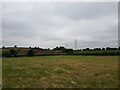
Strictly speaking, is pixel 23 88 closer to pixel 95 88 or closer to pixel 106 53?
pixel 95 88

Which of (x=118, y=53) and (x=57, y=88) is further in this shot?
(x=118, y=53)

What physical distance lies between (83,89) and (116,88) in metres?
1.98

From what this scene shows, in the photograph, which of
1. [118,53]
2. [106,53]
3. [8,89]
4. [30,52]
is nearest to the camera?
[8,89]

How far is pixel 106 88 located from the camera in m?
10.8

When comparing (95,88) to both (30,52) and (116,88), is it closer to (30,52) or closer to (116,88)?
(116,88)

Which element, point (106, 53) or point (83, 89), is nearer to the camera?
point (83, 89)

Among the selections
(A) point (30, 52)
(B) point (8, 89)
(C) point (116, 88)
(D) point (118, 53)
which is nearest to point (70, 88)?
(C) point (116, 88)

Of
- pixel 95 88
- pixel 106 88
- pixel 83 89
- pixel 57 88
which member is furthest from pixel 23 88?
pixel 106 88

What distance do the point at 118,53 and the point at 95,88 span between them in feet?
162

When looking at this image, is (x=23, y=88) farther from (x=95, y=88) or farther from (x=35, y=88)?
(x=95, y=88)

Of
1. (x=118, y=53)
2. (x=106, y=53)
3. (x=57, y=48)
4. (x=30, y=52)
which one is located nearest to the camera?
(x=118, y=53)

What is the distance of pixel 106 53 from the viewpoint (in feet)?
205

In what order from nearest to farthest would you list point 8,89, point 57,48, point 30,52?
point 8,89, point 30,52, point 57,48

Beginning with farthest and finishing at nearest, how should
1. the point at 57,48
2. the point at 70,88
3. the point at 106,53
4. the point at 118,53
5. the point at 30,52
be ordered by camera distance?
the point at 57,48 → the point at 30,52 → the point at 106,53 → the point at 118,53 → the point at 70,88
